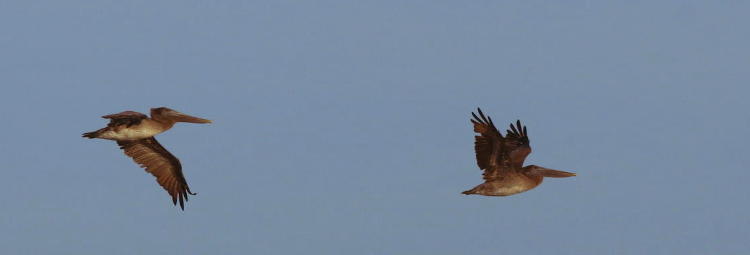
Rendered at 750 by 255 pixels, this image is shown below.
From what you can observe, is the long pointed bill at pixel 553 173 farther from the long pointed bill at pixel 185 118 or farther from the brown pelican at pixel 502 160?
the long pointed bill at pixel 185 118

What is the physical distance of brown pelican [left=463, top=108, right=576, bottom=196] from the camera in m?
27.2

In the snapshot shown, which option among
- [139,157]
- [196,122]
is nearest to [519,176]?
[196,122]

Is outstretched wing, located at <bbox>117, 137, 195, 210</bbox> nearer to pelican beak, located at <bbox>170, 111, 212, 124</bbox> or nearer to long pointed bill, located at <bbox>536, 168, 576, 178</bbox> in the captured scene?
pelican beak, located at <bbox>170, 111, 212, 124</bbox>

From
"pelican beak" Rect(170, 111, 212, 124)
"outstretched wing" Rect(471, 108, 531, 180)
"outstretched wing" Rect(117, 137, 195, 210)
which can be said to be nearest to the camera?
"outstretched wing" Rect(471, 108, 531, 180)

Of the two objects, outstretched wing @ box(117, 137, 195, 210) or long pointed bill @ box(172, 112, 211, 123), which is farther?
outstretched wing @ box(117, 137, 195, 210)

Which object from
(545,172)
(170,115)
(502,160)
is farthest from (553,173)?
(170,115)

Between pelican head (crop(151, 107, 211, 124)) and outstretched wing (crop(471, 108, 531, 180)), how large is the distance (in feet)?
22.8

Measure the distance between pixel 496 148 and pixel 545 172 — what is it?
6.21ft

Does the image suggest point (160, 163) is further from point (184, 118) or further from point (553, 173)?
point (553, 173)

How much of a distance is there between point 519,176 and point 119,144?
33.2 feet

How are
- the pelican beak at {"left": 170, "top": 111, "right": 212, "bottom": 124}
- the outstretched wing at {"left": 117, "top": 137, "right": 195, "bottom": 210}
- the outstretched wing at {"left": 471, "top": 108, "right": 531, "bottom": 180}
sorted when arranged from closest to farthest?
the outstretched wing at {"left": 471, "top": 108, "right": 531, "bottom": 180}, the pelican beak at {"left": 170, "top": 111, "right": 212, "bottom": 124}, the outstretched wing at {"left": 117, "top": 137, "right": 195, "bottom": 210}

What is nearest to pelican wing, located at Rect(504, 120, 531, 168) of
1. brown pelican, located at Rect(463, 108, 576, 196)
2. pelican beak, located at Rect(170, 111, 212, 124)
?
brown pelican, located at Rect(463, 108, 576, 196)

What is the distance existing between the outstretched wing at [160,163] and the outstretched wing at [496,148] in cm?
805

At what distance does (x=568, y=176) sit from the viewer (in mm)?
29906
